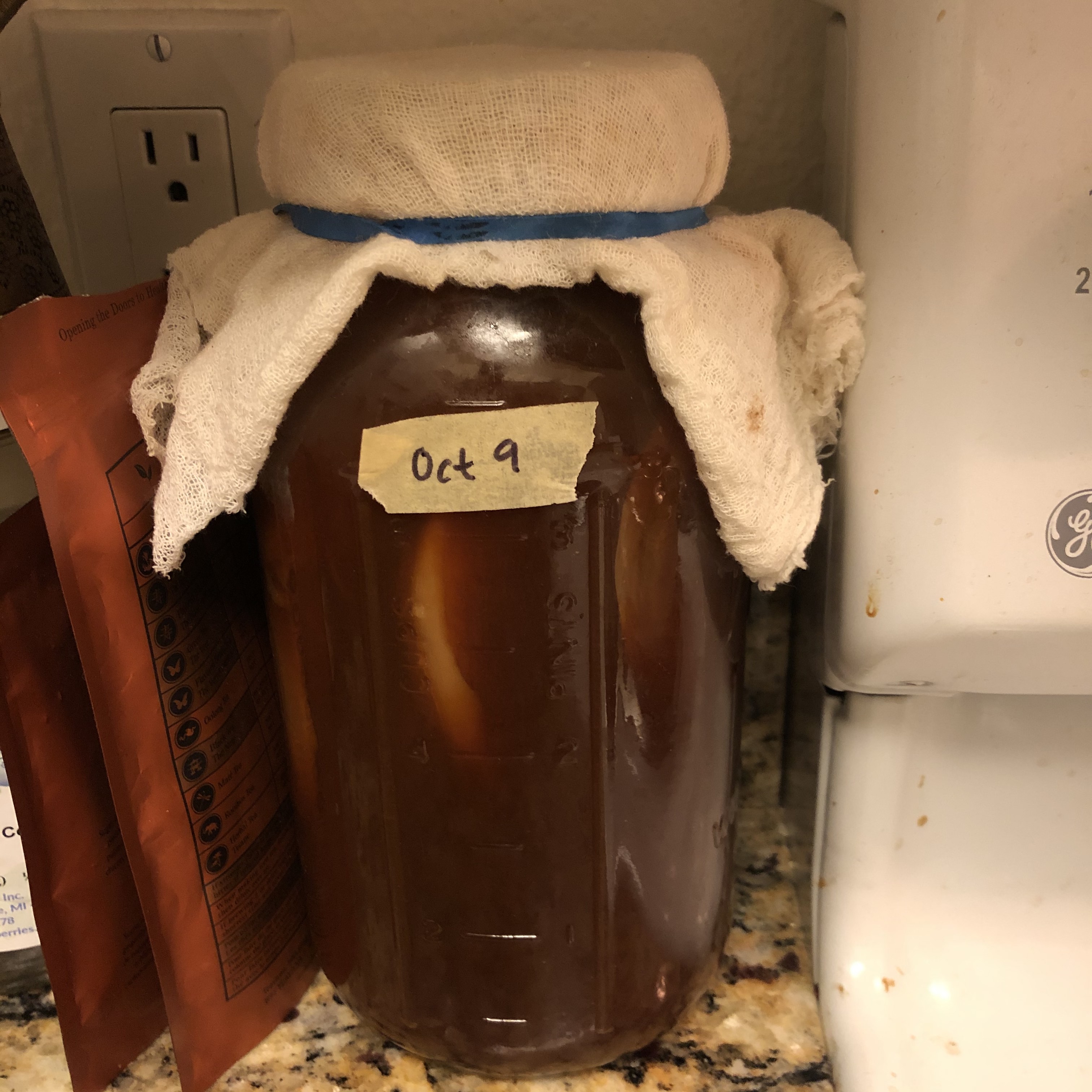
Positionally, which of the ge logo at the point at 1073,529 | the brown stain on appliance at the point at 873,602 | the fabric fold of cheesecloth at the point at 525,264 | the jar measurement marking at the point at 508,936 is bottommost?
the jar measurement marking at the point at 508,936

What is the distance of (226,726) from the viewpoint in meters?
0.51

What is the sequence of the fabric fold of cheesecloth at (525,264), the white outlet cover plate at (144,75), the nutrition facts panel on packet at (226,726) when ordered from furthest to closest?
1. the white outlet cover plate at (144,75)
2. the nutrition facts panel on packet at (226,726)
3. the fabric fold of cheesecloth at (525,264)

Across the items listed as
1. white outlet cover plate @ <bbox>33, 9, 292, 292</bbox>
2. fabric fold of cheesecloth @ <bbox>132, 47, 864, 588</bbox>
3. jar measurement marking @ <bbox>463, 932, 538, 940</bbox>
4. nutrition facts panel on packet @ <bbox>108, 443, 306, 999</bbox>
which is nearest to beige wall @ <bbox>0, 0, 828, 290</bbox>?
white outlet cover plate @ <bbox>33, 9, 292, 292</bbox>

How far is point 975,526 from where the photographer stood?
0.40 m

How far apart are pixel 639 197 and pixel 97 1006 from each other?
18.5 inches

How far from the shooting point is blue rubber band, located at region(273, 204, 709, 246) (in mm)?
374

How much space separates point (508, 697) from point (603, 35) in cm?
41

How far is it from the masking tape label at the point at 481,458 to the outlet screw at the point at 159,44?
35cm

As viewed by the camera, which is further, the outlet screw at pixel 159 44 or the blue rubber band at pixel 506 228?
the outlet screw at pixel 159 44

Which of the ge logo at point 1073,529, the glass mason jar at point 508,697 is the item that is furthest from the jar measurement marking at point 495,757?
the ge logo at point 1073,529

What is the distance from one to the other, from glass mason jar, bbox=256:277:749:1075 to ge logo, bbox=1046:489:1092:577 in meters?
0.13

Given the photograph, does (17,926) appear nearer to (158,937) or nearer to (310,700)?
(158,937)

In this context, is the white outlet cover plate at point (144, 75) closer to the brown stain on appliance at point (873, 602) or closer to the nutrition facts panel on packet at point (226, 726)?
the nutrition facts panel on packet at point (226, 726)

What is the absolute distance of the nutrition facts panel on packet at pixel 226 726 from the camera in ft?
1.52
